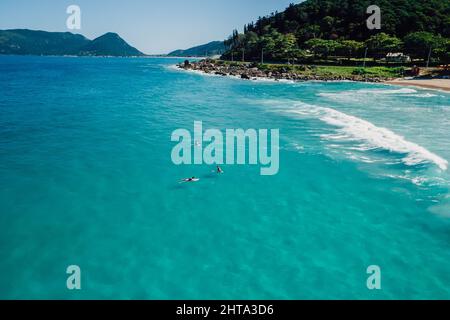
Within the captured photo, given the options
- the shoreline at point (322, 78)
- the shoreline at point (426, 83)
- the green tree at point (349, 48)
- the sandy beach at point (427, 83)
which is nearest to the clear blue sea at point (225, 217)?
the shoreline at point (426, 83)

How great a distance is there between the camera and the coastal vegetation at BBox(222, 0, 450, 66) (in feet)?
335

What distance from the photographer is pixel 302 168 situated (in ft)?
81.8

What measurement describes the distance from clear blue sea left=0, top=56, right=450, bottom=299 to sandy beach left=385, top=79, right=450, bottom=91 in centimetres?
Answer: 4856

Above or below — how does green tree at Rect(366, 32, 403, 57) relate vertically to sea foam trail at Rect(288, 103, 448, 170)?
above

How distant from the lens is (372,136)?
108ft

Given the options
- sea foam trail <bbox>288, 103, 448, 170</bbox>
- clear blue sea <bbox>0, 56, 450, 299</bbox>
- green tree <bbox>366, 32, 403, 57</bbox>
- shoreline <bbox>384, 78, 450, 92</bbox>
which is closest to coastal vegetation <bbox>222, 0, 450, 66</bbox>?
green tree <bbox>366, 32, 403, 57</bbox>

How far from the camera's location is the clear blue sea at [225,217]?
1333 centimetres

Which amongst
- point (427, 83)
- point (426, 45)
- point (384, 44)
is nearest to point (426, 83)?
point (427, 83)

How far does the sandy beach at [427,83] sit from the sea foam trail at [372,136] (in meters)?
43.6

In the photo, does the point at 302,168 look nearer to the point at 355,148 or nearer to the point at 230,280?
the point at 355,148

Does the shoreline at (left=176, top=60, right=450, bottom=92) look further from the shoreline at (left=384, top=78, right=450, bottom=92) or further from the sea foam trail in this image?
the sea foam trail

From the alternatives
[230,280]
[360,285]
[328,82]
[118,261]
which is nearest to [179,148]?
[118,261]

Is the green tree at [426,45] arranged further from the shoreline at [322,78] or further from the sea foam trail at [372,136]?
the sea foam trail at [372,136]

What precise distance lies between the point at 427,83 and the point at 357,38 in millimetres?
81843
